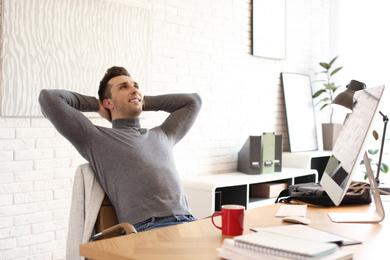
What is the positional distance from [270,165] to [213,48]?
121 centimetres

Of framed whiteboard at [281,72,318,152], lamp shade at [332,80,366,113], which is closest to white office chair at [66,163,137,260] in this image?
lamp shade at [332,80,366,113]

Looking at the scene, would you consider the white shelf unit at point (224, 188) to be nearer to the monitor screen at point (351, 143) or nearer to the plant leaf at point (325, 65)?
the plant leaf at point (325, 65)

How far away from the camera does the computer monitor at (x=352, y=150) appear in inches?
63.2

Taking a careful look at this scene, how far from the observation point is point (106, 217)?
7.28 feet

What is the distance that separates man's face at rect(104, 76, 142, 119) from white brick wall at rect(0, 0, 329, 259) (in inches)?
28.7

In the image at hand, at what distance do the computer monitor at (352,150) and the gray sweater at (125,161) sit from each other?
79 centimetres

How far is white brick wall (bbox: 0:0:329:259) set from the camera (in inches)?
122

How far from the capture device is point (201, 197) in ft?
12.2

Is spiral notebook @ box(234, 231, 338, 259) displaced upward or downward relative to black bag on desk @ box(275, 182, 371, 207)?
upward

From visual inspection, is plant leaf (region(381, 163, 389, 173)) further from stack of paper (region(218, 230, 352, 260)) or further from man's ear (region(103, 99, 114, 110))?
stack of paper (region(218, 230, 352, 260))

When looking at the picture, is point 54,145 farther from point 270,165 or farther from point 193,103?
point 270,165

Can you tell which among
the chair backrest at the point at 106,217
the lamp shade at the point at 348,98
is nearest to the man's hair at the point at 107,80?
the chair backrest at the point at 106,217

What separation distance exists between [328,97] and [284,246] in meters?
4.61

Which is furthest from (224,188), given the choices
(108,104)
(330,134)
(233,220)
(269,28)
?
(233,220)
